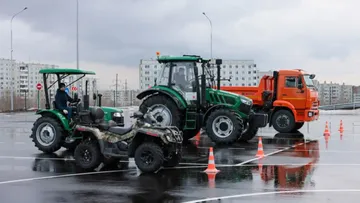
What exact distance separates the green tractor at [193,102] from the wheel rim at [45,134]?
148 inches

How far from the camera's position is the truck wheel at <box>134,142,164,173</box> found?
11.4 m

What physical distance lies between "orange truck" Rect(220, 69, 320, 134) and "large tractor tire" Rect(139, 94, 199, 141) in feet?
20.8

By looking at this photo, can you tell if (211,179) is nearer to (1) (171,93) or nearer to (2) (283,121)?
(1) (171,93)

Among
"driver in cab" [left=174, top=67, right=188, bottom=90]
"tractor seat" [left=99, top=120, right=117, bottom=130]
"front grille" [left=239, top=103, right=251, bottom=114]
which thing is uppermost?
"driver in cab" [left=174, top=67, right=188, bottom=90]

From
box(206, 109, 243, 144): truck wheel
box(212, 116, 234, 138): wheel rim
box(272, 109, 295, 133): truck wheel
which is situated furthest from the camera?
box(272, 109, 295, 133): truck wheel

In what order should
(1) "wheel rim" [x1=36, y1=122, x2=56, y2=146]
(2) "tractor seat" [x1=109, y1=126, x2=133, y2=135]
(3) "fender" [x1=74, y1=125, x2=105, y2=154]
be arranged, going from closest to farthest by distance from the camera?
1. (3) "fender" [x1=74, y1=125, x2=105, y2=154]
2. (2) "tractor seat" [x1=109, y1=126, x2=133, y2=135]
3. (1) "wheel rim" [x1=36, y1=122, x2=56, y2=146]

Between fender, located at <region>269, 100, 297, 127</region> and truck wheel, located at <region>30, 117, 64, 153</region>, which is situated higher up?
fender, located at <region>269, 100, 297, 127</region>

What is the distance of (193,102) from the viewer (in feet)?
58.8

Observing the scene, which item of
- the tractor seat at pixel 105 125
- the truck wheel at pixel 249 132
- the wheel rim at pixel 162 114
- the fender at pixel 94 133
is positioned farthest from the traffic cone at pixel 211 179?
the truck wheel at pixel 249 132

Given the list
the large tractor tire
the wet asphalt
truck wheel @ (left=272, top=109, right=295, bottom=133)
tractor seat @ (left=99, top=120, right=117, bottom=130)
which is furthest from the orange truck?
tractor seat @ (left=99, top=120, right=117, bottom=130)

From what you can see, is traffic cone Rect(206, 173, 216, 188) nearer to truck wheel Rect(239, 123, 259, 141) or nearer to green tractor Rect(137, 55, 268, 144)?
green tractor Rect(137, 55, 268, 144)

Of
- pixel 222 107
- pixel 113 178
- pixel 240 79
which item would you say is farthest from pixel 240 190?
pixel 240 79

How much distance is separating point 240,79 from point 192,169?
76.4m

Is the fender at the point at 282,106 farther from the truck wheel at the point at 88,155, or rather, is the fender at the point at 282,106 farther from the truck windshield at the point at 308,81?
the truck wheel at the point at 88,155
